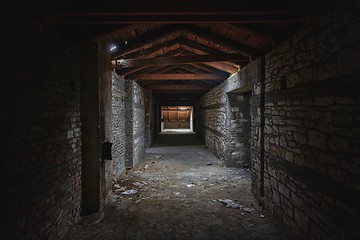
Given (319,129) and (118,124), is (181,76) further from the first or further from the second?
(319,129)

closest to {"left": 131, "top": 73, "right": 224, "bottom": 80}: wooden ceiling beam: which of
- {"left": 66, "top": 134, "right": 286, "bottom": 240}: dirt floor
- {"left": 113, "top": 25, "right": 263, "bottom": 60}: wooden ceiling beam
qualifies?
{"left": 113, "top": 25, "right": 263, "bottom": 60}: wooden ceiling beam

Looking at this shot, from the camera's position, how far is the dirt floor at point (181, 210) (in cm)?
357

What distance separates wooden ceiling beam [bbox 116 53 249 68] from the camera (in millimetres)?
5399

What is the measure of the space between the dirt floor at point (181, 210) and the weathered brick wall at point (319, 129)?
0.62m

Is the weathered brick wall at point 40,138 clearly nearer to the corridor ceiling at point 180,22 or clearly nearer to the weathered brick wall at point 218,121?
the corridor ceiling at point 180,22

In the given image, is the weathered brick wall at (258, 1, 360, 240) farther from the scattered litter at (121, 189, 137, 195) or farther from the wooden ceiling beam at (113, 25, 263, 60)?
the scattered litter at (121, 189, 137, 195)

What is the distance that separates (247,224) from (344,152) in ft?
6.93

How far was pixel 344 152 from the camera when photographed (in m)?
2.38

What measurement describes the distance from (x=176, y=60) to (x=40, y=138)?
3691 mm

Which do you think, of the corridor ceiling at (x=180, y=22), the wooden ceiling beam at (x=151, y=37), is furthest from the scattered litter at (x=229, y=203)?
the wooden ceiling beam at (x=151, y=37)

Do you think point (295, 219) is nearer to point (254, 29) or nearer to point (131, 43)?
point (254, 29)

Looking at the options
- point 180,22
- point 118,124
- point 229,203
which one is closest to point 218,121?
point 118,124

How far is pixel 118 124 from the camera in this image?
6.74 m

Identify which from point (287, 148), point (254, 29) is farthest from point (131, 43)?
point (287, 148)
